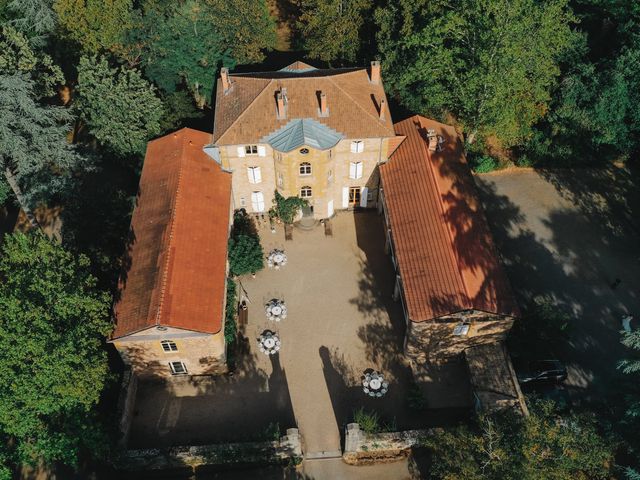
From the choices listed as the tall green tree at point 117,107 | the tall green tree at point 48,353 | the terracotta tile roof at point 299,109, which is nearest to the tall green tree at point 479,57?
the terracotta tile roof at point 299,109

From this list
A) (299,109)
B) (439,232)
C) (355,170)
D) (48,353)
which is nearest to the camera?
(48,353)

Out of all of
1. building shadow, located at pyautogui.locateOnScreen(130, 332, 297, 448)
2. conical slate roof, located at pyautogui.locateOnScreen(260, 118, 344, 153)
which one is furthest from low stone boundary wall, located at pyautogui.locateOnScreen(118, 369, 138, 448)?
conical slate roof, located at pyautogui.locateOnScreen(260, 118, 344, 153)

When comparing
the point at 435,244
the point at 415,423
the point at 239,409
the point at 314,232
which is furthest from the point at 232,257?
the point at 415,423

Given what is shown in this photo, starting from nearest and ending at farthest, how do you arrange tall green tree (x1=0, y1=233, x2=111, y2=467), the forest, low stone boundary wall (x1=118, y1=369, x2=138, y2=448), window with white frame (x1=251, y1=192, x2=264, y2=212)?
tall green tree (x1=0, y1=233, x2=111, y2=467), the forest, low stone boundary wall (x1=118, y1=369, x2=138, y2=448), window with white frame (x1=251, y1=192, x2=264, y2=212)

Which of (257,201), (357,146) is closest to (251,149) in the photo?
(257,201)

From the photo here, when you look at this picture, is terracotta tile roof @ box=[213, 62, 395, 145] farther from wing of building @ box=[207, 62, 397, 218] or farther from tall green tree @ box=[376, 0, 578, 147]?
tall green tree @ box=[376, 0, 578, 147]

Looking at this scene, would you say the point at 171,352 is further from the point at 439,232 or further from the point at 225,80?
the point at 225,80

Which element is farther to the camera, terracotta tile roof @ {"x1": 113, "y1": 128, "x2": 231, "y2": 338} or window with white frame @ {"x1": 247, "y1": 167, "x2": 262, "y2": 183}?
window with white frame @ {"x1": 247, "y1": 167, "x2": 262, "y2": 183}
